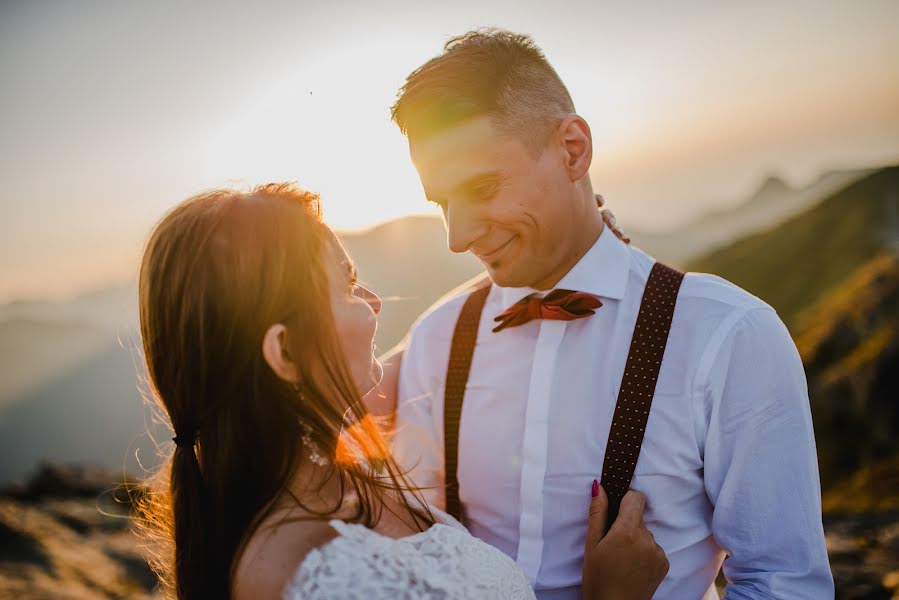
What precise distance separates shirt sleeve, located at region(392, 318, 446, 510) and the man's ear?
3.12ft

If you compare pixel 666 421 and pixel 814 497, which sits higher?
pixel 666 421

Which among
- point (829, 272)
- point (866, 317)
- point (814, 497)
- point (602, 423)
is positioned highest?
point (602, 423)

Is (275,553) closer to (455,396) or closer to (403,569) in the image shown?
(403,569)

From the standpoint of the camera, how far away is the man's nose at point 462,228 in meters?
2.32

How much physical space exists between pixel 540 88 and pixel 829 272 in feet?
65.2

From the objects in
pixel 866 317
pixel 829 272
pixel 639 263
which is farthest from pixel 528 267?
pixel 829 272

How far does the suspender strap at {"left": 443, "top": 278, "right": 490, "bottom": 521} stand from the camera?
249 centimetres

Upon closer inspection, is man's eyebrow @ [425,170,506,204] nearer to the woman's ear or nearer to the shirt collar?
the shirt collar

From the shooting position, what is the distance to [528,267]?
94.8 inches

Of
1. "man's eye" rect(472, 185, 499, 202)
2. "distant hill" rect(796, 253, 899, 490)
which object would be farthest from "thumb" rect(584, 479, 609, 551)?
"distant hill" rect(796, 253, 899, 490)

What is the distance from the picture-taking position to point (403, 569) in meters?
1.47

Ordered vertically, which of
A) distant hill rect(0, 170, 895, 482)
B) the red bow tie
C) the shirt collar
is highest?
the shirt collar

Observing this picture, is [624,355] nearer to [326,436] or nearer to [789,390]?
[789,390]

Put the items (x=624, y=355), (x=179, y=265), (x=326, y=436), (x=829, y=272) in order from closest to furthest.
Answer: (x=179, y=265), (x=326, y=436), (x=624, y=355), (x=829, y=272)
